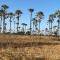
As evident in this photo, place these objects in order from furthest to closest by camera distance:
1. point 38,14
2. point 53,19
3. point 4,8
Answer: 1. point 53,19
2. point 38,14
3. point 4,8

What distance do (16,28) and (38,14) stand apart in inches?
502

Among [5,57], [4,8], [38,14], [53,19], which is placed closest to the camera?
[5,57]

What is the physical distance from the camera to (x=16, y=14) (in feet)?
391

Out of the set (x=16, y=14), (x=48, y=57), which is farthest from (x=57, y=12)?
(x=48, y=57)

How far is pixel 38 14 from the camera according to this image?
11744cm

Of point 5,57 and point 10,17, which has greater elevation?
point 10,17

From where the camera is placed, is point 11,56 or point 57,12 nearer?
point 11,56

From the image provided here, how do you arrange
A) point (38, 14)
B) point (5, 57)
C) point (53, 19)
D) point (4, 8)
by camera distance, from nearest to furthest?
point (5, 57)
point (4, 8)
point (38, 14)
point (53, 19)

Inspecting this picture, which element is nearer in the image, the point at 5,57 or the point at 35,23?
the point at 5,57

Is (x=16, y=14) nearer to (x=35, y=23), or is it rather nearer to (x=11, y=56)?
(x=35, y=23)

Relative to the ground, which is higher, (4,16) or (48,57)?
(4,16)

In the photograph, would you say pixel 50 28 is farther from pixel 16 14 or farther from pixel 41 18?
pixel 16 14

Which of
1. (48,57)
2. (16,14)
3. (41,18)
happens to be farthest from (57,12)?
(48,57)

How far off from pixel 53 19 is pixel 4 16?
2674cm
